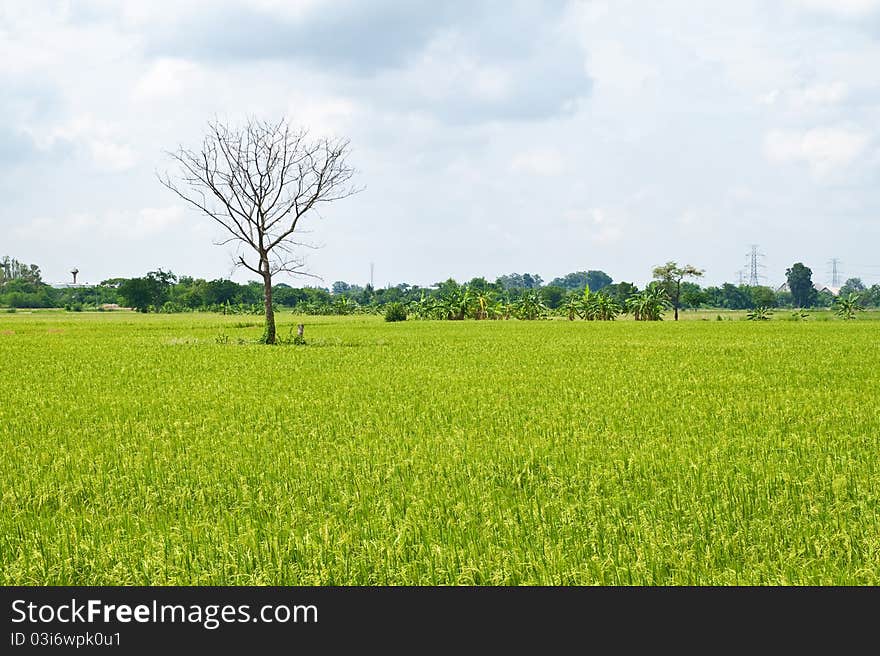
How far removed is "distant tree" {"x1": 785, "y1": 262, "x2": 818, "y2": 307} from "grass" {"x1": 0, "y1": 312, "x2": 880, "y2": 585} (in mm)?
138661

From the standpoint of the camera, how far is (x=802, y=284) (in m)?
139

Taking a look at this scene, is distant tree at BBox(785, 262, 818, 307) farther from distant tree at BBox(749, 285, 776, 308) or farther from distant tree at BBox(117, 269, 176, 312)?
distant tree at BBox(117, 269, 176, 312)

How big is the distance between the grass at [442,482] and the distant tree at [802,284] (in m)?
139

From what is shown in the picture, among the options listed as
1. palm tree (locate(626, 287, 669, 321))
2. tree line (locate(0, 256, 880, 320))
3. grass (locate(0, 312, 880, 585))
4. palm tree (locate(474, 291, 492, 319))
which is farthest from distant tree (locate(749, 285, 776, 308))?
grass (locate(0, 312, 880, 585))

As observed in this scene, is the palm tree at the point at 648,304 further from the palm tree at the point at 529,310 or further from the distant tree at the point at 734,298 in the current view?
the distant tree at the point at 734,298

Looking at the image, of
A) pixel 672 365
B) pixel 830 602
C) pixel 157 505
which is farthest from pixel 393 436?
pixel 672 365

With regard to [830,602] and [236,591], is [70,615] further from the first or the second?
[830,602]

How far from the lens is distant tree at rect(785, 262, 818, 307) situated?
137875mm

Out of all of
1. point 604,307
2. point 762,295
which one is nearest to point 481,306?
point 604,307

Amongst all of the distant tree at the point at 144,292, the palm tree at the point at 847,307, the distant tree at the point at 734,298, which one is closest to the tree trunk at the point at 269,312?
the palm tree at the point at 847,307

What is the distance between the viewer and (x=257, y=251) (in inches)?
1100

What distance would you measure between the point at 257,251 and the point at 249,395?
16.1 meters

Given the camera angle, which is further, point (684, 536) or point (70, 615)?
point (684, 536)

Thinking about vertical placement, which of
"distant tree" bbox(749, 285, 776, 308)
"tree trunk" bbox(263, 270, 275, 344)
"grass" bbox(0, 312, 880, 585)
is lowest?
"grass" bbox(0, 312, 880, 585)
